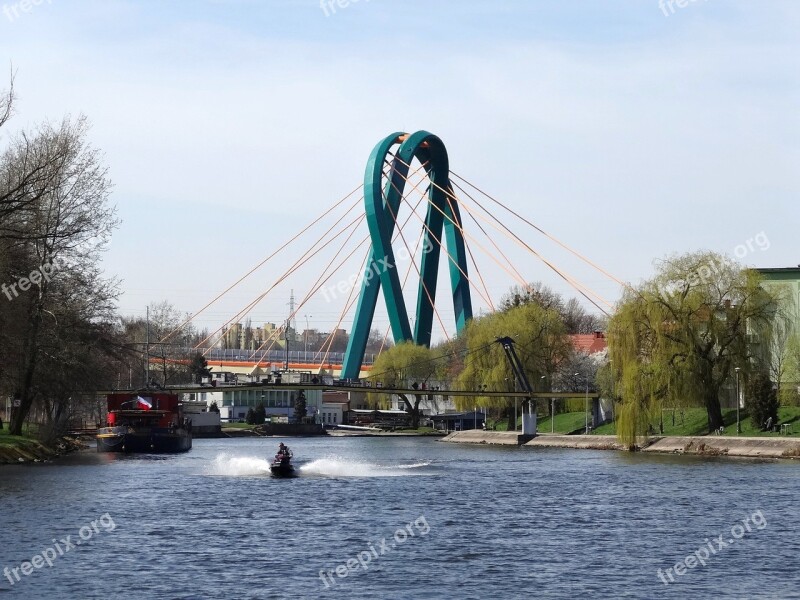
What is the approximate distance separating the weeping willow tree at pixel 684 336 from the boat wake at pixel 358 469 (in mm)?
13702

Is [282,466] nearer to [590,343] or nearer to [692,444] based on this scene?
[692,444]

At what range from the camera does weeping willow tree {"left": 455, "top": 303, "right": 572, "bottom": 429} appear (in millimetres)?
112000

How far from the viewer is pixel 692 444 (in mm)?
78562

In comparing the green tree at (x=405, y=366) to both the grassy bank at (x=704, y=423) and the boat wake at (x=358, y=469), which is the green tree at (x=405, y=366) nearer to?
the grassy bank at (x=704, y=423)

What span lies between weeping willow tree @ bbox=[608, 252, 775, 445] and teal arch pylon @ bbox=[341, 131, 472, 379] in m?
40.5

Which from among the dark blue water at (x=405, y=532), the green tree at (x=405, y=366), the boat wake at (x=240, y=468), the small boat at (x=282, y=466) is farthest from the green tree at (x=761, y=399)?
the green tree at (x=405, y=366)

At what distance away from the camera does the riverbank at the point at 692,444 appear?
238 ft

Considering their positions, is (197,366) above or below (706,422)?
above

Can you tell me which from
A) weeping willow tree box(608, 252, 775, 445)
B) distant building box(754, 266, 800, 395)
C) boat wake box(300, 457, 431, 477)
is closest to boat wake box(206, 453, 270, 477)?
boat wake box(300, 457, 431, 477)

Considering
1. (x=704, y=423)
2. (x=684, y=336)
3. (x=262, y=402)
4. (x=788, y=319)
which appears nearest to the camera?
(x=684, y=336)

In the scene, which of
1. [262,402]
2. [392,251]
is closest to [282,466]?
[392,251]

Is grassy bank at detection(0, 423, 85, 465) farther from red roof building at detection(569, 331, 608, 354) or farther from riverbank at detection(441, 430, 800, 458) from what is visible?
red roof building at detection(569, 331, 608, 354)

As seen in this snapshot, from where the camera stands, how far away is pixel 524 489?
54.9 m

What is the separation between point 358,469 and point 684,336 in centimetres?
2223
